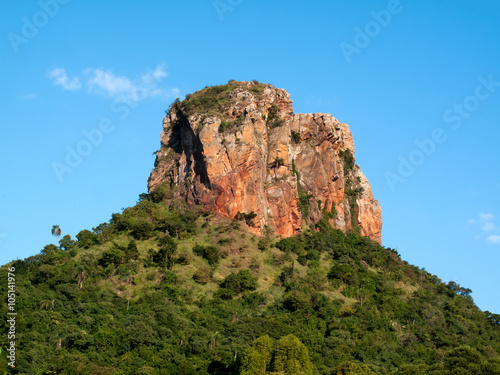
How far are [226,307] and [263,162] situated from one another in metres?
21.7

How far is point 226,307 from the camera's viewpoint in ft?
226

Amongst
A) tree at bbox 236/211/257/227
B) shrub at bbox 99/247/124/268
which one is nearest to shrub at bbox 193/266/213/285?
shrub at bbox 99/247/124/268

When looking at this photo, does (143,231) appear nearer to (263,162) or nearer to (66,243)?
(66,243)

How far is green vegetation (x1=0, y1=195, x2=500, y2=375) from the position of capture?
2286 inches

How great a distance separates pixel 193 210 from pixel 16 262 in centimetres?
1972

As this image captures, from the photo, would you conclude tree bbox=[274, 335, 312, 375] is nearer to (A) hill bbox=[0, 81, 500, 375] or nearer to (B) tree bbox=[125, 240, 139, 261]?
(A) hill bbox=[0, 81, 500, 375]

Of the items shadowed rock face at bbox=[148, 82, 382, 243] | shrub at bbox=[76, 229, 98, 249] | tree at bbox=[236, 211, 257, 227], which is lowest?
shrub at bbox=[76, 229, 98, 249]

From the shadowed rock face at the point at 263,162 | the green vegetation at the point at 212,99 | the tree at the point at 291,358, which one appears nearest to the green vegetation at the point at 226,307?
the tree at the point at 291,358

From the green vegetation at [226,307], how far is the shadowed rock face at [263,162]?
9.56 ft

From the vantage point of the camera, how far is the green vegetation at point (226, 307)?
5806 centimetres

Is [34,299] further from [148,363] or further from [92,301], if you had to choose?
[148,363]

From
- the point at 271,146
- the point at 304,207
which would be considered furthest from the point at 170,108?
the point at 304,207

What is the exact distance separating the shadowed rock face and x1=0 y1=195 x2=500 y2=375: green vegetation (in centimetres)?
291

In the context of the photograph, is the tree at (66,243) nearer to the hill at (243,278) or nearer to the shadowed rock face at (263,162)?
the hill at (243,278)
